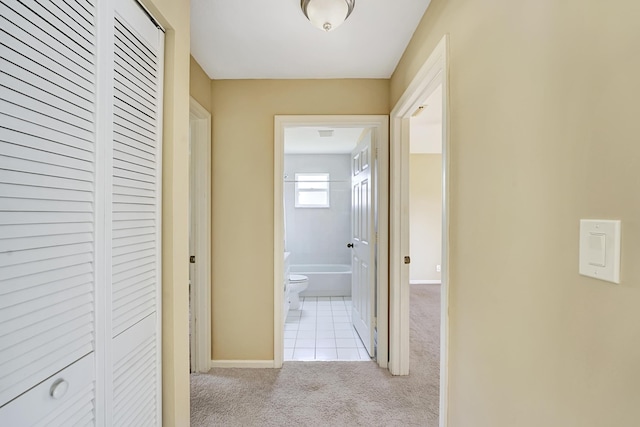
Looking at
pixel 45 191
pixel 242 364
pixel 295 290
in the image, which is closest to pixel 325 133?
pixel 295 290

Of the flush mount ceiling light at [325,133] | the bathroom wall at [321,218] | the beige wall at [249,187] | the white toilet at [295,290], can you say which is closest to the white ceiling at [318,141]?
the flush mount ceiling light at [325,133]

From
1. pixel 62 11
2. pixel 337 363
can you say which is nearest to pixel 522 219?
pixel 62 11

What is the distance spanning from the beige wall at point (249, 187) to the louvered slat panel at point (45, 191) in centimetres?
162

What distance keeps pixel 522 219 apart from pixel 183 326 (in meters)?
1.36

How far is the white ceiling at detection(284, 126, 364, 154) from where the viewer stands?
12.8ft

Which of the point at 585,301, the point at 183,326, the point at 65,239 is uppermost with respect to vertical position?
the point at 65,239

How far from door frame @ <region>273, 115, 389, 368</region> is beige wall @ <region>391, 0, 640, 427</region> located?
1.15 m

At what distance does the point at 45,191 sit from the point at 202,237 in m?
1.73

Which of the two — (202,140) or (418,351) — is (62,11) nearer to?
(202,140)

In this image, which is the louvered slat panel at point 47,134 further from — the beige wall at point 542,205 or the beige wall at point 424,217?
the beige wall at point 424,217

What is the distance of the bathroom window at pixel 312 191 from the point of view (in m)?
5.37

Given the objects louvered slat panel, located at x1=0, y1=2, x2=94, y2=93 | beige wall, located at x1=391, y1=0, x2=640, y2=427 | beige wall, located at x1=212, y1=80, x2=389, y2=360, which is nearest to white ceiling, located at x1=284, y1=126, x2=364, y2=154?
beige wall, located at x1=212, y1=80, x2=389, y2=360

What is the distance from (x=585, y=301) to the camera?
65 cm

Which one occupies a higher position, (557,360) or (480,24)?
(480,24)
